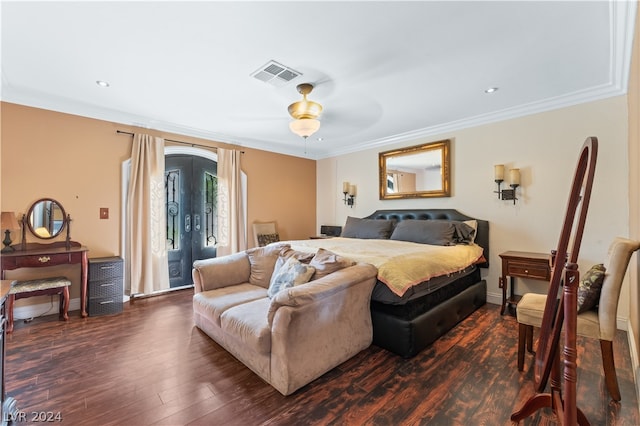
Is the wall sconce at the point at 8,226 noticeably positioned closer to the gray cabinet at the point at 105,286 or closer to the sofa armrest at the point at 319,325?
the gray cabinet at the point at 105,286

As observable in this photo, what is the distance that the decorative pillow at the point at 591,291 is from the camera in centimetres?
185

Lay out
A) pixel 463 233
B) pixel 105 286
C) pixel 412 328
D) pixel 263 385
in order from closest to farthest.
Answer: pixel 263 385 < pixel 412 328 < pixel 105 286 < pixel 463 233

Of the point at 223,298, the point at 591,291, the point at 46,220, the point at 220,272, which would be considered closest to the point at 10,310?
the point at 46,220

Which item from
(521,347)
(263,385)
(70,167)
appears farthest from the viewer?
(70,167)

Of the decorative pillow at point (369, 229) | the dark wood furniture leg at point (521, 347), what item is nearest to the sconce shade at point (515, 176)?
the decorative pillow at point (369, 229)

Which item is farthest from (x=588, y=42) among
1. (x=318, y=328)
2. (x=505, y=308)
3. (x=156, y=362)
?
(x=156, y=362)

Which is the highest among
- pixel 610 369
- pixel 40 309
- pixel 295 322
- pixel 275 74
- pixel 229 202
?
pixel 275 74

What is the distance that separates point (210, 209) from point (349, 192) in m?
2.59

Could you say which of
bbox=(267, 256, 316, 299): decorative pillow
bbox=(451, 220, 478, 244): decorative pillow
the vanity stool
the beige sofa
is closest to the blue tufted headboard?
bbox=(451, 220, 478, 244): decorative pillow

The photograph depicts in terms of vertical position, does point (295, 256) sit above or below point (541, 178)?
below

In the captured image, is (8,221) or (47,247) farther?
(47,247)

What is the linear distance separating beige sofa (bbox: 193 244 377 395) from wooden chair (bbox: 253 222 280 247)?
2.25m

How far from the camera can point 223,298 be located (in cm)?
261

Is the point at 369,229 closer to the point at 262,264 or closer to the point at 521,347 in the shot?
the point at 262,264
